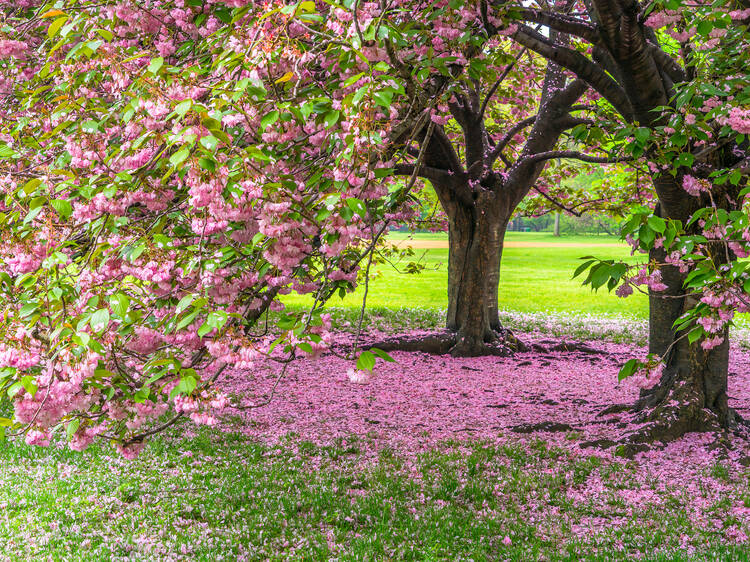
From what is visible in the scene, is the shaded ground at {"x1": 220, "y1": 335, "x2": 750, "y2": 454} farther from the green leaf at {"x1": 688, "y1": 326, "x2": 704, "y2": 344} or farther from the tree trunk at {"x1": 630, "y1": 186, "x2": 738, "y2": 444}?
the green leaf at {"x1": 688, "y1": 326, "x2": 704, "y2": 344}

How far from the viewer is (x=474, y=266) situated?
11.9 metres

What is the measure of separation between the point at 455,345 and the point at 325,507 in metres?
7.03

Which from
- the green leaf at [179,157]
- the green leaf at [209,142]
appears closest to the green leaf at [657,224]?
the green leaf at [209,142]

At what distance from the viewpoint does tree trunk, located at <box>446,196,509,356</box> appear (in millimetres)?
11820

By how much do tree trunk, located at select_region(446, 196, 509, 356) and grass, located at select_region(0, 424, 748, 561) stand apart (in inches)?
197

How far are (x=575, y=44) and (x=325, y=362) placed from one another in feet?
25.6

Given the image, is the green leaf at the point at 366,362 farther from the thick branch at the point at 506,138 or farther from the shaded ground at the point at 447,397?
the thick branch at the point at 506,138

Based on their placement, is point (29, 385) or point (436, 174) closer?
point (29, 385)

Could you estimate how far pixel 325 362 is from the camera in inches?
472

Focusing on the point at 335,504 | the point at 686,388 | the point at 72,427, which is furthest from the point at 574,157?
the point at 72,427

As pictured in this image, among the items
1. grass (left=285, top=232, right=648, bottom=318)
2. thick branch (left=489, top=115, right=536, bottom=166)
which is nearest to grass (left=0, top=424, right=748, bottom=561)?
thick branch (left=489, top=115, right=536, bottom=166)

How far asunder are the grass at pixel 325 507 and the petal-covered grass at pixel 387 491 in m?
0.02

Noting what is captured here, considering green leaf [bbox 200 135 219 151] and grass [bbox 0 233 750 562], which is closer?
green leaf [bbox 200 135 219 151]

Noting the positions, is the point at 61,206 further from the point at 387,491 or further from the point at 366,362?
the point at 387,491
